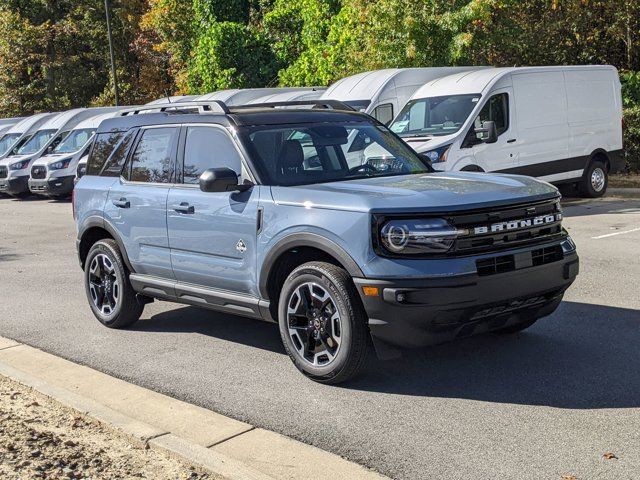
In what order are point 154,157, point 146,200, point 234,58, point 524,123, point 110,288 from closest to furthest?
point 146,200
point 154,157
point 110,288
point 524,123
point 234,58

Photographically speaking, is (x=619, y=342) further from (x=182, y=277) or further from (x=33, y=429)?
(x=33, y=429)

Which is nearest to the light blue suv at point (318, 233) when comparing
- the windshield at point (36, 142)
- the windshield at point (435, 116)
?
the windshield at point (435, 116)

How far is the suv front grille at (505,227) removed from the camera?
18.0 feet

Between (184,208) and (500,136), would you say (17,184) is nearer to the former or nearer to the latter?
(500,136)

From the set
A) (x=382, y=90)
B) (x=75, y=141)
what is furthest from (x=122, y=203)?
(x=75, y=141)

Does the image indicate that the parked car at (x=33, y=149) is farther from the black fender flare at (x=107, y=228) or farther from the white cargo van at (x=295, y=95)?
the black fender flare at (x=107, y=228)

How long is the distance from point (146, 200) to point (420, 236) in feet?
9.01

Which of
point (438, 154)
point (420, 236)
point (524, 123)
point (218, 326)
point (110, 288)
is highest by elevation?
point (524, 123)

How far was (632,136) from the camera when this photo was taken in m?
21.3

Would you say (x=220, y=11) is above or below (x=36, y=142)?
above

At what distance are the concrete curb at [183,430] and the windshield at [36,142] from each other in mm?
21866

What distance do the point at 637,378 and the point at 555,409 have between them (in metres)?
0.81

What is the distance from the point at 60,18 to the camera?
165ft

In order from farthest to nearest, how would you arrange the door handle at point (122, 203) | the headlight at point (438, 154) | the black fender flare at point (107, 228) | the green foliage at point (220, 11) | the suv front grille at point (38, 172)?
the green foliage at point (220, 11) → the suv front grille at point (38, 172) → the headlight at point (438, 154) → the black fender flare at point (107, 228) → the door handle at point (122, 203)
